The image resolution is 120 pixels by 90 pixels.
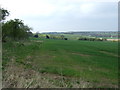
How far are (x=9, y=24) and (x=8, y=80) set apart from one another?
101 ft

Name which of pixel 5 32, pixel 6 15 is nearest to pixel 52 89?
pixel 5 32

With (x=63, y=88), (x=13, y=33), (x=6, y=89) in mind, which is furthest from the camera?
(x=13, y=33)

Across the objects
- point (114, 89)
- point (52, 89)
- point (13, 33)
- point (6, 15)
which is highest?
point (6, 15)

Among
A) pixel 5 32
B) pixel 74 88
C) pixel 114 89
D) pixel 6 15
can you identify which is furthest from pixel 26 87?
pixel 6 15

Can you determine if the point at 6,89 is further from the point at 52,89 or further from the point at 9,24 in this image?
the point at 9,24

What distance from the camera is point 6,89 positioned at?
5523 mm

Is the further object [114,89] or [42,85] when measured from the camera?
[114,89]

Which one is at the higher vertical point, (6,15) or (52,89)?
(6,15)

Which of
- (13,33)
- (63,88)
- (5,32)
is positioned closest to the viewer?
(63,88)

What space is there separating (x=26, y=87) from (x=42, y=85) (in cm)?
75

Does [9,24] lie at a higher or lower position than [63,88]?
higher

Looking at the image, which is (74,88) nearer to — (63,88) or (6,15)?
(63,88)

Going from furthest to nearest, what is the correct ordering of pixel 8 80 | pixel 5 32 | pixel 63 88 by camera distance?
pixel 5 32 → pixel 8 80 → pixel 63 88

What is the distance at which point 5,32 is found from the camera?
3306 cm
